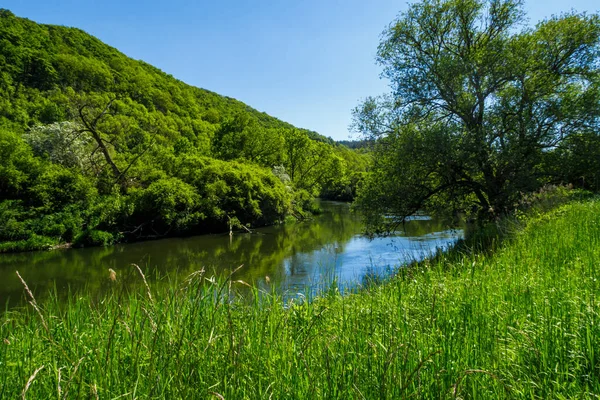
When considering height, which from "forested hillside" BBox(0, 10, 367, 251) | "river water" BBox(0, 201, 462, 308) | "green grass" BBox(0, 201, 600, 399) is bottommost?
"river water" BBox(0, 201, 462, 308)

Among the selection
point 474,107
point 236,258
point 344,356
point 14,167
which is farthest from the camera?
point 14,167

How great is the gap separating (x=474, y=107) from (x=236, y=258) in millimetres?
11482

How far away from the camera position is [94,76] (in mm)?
64688

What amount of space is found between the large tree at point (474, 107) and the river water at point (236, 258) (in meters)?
2.47

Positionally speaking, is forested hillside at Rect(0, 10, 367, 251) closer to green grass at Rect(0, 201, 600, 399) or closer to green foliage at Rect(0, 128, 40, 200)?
green foliage at Rect(0, 128, 40, 200)

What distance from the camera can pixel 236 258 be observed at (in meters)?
15.8

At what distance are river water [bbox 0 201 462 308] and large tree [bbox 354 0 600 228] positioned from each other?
247 cm

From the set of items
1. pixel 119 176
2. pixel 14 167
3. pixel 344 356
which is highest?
pixel 14 167

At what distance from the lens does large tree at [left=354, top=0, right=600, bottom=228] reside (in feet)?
37.1

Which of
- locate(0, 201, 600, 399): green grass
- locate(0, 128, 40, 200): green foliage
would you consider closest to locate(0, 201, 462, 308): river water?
locate(0, 128, 40, 200): green foliage

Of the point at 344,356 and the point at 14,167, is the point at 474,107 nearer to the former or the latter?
the point at 344,356

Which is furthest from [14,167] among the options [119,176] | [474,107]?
[474,107]

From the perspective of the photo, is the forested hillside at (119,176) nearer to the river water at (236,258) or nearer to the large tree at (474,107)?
the river water at (236,258)

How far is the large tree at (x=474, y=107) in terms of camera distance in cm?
1130
